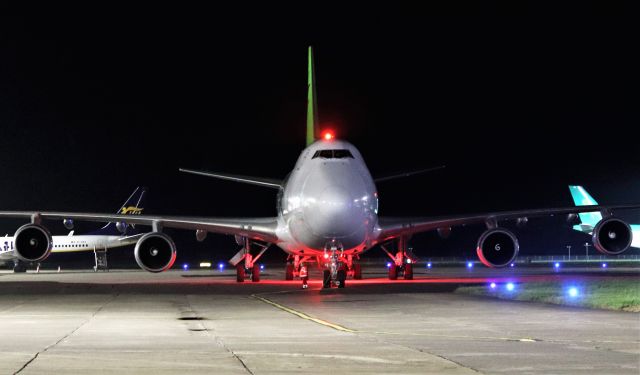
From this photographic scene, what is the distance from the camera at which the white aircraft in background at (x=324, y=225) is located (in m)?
31.8

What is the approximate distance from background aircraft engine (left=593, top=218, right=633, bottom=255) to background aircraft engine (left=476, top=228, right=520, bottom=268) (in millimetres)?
3397

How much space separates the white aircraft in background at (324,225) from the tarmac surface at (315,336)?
604 centimetres

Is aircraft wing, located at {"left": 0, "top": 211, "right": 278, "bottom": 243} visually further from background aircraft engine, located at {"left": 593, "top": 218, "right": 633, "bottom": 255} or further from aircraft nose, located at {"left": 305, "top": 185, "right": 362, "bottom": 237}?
background aircraft engine, located at {"left": 593, "top": 218, "right": 633, "bottom": 255}

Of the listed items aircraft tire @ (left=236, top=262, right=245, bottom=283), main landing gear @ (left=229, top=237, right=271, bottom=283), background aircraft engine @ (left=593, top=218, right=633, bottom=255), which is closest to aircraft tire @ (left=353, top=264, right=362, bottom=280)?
main landing gear @ (left=229, top=237, right=271, bottom=283)

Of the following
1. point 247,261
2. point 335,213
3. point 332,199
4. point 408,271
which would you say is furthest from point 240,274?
point 332,199

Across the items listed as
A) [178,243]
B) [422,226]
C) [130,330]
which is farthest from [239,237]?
[178,243]

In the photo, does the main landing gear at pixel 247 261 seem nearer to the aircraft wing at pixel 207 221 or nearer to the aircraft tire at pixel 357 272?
the aircraft wing at pixel 207 221

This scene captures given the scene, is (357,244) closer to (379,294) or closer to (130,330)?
(379,294)

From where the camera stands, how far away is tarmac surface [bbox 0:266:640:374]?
38.0ft

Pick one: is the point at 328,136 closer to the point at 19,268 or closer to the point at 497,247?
the point at 497,247

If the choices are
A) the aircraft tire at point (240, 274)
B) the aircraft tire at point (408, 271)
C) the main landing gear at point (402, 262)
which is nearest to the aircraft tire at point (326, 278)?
the main landing gear at point (402, 262)

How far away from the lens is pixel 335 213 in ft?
103

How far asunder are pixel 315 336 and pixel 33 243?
81.8 feet

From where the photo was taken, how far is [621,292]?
2597 centimetres
